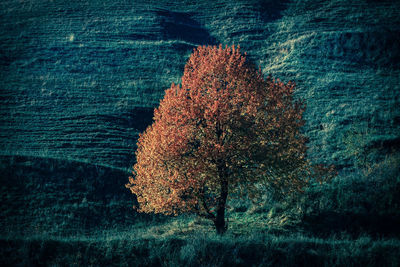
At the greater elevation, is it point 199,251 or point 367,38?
point 367,38

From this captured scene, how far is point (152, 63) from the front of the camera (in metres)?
41.9

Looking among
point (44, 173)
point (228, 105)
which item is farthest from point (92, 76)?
point (228, 105)

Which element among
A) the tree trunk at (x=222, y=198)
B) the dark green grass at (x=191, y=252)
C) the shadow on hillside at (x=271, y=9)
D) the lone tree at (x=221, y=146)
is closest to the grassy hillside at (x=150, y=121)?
the dark green grass at (x=191, y=252)

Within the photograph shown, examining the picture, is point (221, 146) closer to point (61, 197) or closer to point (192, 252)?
point (192, 252)

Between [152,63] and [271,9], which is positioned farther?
[271,9]

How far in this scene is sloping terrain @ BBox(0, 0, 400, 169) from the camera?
84.1ft

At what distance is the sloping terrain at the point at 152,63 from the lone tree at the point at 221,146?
10.5 m

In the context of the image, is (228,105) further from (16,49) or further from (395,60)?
(16,49)

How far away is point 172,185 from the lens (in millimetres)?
11969

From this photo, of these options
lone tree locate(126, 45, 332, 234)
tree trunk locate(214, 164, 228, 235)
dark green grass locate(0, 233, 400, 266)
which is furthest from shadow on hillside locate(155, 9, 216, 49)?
dark green grass locate(0, 233, 400, 266)

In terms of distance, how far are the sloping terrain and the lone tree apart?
1047cm

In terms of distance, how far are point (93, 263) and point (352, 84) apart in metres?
33.1

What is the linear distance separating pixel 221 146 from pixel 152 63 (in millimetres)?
33282

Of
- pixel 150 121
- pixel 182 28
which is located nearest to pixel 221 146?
pixel 150 121
